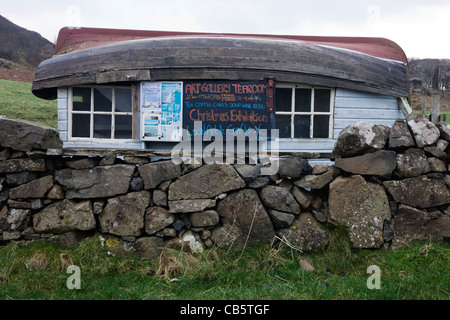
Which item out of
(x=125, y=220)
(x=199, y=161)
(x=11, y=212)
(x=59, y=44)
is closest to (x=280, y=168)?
(x=199, y=161)

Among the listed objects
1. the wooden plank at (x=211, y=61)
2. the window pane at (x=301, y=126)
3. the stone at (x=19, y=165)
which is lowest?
the stone at (x=19, y=165)

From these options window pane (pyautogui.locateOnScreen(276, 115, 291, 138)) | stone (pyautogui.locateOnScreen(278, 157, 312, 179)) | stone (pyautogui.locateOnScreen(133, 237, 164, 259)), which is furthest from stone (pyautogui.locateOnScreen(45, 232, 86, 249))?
window pane (pyautogui.locateOnScreen(276, 115, 291, 138))

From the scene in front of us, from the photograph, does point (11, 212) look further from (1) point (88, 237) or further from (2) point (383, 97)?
(2) point (383, 97)

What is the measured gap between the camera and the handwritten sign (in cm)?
627

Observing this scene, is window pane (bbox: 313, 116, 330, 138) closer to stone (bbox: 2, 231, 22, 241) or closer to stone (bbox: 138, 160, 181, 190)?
stone (bbox: 138, 160, 181, 190)

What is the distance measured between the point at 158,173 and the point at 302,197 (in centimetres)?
183

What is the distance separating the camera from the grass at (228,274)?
309 centimetres

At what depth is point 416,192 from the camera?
3.76 metres

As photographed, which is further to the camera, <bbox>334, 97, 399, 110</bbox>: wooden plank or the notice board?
<bbox>334, 97, 399, 110</bbox>: wooden plank

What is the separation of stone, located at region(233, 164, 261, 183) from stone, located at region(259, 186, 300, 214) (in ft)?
0.83

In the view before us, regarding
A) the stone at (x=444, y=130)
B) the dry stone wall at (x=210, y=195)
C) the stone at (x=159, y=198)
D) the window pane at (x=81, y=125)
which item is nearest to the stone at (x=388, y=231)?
the dry stone wall at (x=210, y=195)

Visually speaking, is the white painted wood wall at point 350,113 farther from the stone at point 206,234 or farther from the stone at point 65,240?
the stone at point 65,240

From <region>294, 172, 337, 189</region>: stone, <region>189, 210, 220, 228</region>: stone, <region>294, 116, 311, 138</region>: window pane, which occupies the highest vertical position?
A: <region>294, 116, 311, 138</region>: window pane

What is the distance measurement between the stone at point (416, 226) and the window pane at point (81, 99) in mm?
5856
